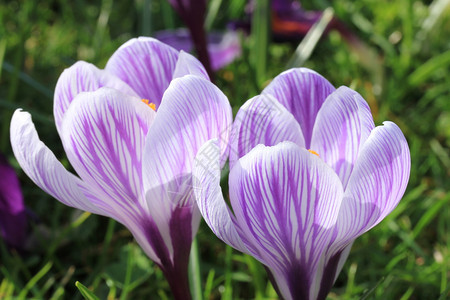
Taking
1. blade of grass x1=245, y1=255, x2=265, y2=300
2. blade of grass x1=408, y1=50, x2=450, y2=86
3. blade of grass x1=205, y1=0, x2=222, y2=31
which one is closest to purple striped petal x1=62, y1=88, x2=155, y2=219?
blade of grass x1=245, y1=255, x2=265, y2=300

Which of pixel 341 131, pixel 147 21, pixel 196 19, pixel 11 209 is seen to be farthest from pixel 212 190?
pixel 147 21

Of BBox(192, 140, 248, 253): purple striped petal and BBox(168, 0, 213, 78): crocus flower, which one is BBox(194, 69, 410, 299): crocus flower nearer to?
BBox(192, 140, 248, 253): purple striped petal

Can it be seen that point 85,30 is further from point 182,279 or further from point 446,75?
point 182,279

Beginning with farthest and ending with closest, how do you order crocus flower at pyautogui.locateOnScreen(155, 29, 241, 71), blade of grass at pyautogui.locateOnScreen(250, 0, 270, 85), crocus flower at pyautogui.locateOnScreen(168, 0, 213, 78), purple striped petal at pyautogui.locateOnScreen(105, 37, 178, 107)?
crocus flower at pyautogui.locateOnScreen(155, 29, 241, 71), blade of grass at pyautogui.locateOnScreen(250, 0, 270, 85), crocus flower at pyautogui.locateOnScreen(168, 0, 213, 78), purple striped petal at pyautogui.locateOnScreen(105, 37, 178, 107)

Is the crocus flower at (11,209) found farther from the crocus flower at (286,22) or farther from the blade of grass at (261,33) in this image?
the crocus flower at (286,22)

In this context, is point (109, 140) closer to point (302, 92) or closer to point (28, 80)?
point (302, 92)

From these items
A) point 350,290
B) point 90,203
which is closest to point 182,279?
point 90,203
